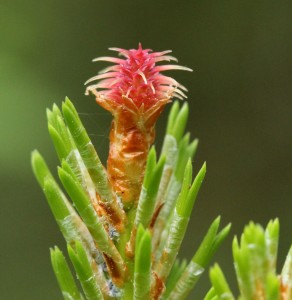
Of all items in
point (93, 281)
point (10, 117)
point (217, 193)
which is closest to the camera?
point (93, 281)

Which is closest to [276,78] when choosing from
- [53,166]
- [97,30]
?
[97,30]

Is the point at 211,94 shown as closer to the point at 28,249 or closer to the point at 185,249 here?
the point at 185,249

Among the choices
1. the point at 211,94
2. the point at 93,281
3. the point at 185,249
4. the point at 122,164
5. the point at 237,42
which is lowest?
the point at 185,249

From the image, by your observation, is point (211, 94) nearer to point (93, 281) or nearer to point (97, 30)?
point (97, 30)

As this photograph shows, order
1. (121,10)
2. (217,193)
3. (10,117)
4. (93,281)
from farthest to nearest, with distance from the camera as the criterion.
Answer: (217,193) < (121,10) < (10,117) < (93,281)

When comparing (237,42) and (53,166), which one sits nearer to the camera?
(53,166)

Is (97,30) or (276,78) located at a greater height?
(97,30)
